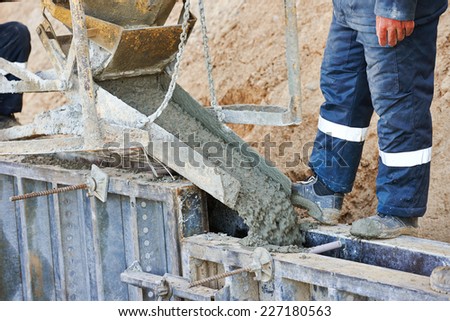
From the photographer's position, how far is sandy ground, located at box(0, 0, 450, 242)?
5.65m

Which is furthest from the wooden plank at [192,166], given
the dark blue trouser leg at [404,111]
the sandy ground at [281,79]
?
the sandy ground at [281,79]

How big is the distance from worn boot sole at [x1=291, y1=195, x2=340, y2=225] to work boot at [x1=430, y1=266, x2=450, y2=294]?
1.20m

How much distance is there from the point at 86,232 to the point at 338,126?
1.64 m

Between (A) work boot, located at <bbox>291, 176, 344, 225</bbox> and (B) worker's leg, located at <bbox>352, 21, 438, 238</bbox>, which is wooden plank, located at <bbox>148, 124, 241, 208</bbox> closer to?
(A) work boot, located at <bbox>291, 176, 344, 225</bbox>

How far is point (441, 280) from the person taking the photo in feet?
11.1

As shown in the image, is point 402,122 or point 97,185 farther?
point 97,185

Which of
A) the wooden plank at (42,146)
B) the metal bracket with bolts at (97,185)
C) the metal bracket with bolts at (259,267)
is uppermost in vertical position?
the wooden plank at (42,146)

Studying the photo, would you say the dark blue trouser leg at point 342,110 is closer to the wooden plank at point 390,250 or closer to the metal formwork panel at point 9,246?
the wooden plank at point 390,250

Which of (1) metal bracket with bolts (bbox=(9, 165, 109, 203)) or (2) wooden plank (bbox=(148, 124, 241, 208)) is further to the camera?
(1) metal bracket with bolts (bbox=(9, 165, 109, 203))

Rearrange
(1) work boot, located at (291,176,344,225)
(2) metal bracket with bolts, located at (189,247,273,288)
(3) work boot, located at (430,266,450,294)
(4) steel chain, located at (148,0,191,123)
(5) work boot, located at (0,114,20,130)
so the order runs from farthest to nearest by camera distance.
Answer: (5) work boot, located at (0,114,20,130), (1) work boot, located at (291,176,344,225), (4) steel chain, located at (148,0,191,123), (2) metal bracket with bolts, located at (189,247,273,288), (3) work boot, located at (430,266,450,294)

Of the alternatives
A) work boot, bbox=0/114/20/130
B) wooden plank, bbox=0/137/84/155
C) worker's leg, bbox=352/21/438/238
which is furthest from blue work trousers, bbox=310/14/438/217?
work boot, bbox=0/114/20/130

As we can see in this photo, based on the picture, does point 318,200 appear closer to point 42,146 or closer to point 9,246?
point 42,146

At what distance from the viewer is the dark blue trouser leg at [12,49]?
6223 mm

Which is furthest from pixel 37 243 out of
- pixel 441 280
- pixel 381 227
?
pixel 441 280
